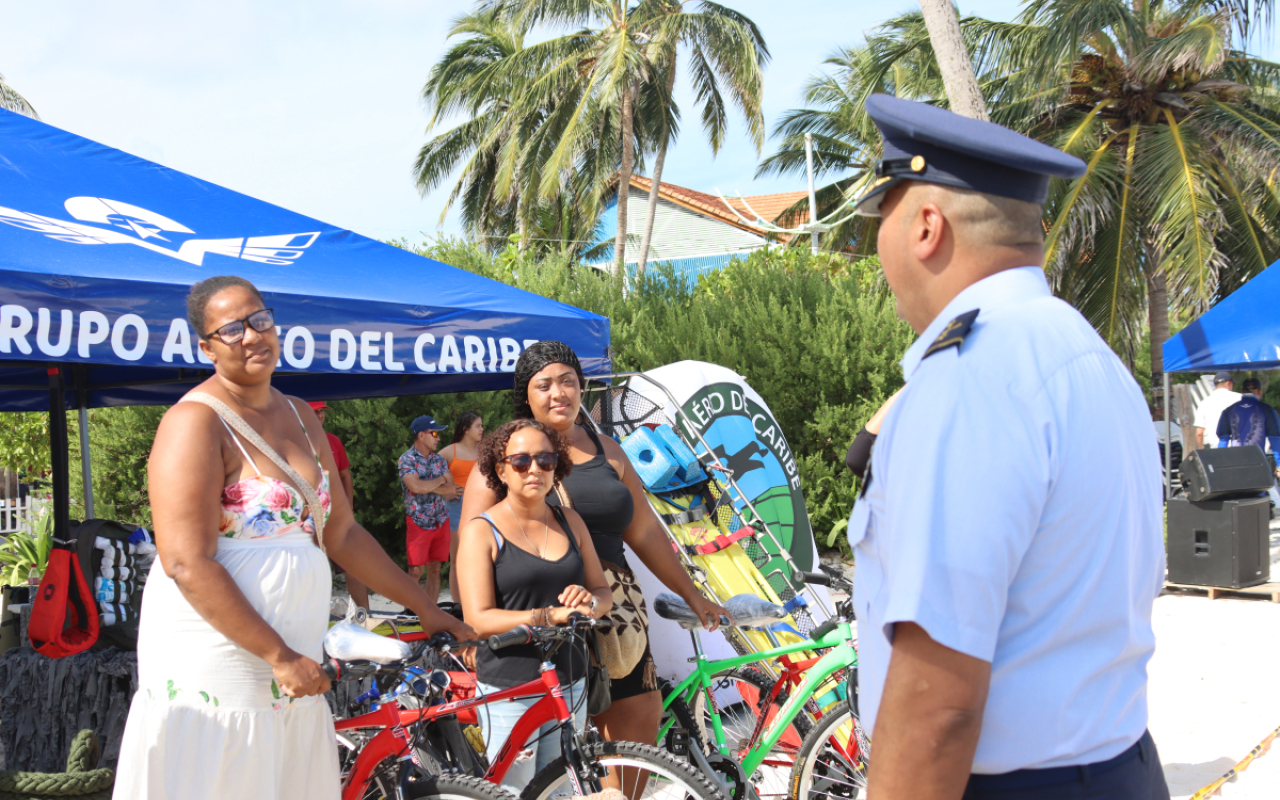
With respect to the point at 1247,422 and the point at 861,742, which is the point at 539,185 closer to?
the point at 1247,422

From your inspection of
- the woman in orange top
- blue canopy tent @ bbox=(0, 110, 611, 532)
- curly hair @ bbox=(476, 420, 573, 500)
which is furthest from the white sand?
the woman in orange top

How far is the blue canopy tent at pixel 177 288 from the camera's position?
323 centimetres

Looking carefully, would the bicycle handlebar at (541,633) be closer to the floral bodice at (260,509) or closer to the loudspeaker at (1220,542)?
the floral bodice at (260,509)

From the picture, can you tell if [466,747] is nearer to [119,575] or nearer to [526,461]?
[526,461]

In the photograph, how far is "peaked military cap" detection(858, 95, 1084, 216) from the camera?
1.21 m

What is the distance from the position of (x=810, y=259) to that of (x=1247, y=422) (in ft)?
19.7

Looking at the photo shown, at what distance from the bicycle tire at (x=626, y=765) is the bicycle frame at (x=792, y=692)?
724mm

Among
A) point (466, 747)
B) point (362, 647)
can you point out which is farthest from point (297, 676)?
point (466, 747)

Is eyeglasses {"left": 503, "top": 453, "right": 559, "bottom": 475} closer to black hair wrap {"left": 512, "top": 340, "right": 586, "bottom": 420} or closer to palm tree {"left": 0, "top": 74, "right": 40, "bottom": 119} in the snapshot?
black hair wrap {"left": 512, "top": 340, "right": 586, "bottom": 420}

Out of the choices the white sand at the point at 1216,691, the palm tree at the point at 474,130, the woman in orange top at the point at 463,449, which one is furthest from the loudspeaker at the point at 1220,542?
the palm tree at the point at 474,130

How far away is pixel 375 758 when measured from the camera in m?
2.69

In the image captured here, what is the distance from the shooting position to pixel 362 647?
2.51 meters

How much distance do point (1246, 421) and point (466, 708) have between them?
38.7 ft

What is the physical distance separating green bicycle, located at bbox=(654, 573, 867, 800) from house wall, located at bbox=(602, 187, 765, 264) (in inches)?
1052
